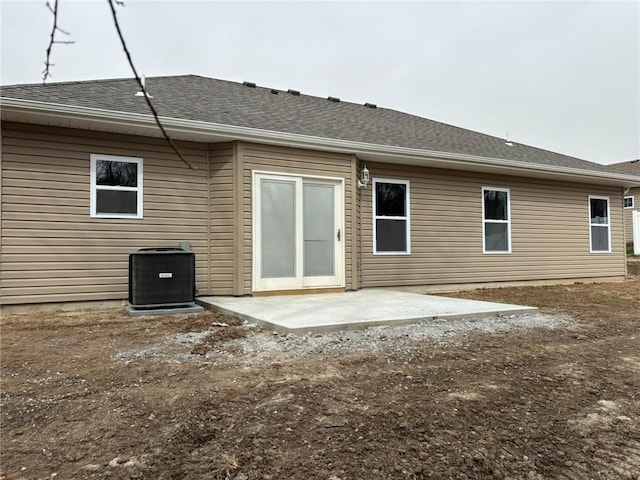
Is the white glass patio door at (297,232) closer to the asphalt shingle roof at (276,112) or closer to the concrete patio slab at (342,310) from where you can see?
the concrete patio slab at (342,310)

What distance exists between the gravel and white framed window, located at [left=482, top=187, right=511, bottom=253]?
4.43 metres

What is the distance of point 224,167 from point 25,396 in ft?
14.7

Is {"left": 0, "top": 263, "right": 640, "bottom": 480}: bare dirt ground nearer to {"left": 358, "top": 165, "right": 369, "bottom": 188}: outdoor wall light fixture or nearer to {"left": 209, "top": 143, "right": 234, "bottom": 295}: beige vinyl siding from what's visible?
{"left": 209, "top": 143, "right": 234, "bottom": 295}: beige vinyl siding

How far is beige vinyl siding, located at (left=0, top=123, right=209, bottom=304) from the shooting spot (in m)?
5.61

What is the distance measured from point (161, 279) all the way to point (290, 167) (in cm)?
270

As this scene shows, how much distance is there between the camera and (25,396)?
2680 millimetres

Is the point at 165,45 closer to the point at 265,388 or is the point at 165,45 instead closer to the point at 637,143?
the point at 265,388

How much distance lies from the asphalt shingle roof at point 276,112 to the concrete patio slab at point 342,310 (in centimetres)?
271

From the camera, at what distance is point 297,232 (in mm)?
6875

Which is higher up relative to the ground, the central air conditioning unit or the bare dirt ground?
the central air conditioning unit

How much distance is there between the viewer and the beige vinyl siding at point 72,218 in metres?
5.61

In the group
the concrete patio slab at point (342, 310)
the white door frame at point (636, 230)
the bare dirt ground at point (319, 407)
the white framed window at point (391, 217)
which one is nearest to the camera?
the bare dirt ground at point (319, 407)

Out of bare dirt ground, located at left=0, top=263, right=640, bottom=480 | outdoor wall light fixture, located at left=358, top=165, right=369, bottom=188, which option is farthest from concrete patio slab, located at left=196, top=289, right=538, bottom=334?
outdoor wall light fixture, located at left=358, top=165, right=369, bottom=188

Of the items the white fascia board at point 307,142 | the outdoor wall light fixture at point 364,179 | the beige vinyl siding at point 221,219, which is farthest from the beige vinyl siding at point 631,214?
the beige vinyl siding at point 221,219
